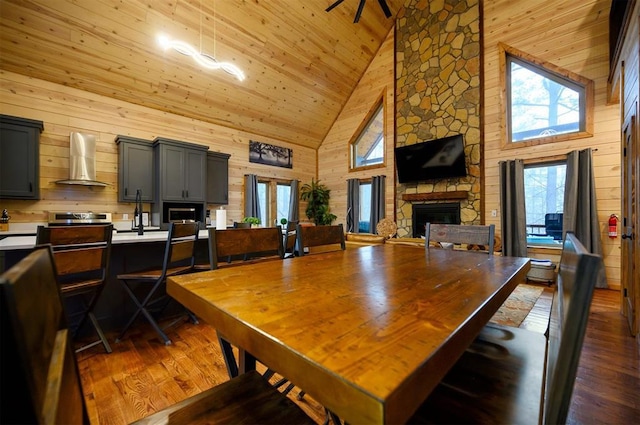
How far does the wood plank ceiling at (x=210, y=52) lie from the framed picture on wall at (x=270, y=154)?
0.33m

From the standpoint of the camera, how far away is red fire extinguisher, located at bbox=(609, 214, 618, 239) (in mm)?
3828

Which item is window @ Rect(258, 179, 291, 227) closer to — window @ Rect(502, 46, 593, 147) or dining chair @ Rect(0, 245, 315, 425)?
window @ Rect(502, 46, 593, 147)

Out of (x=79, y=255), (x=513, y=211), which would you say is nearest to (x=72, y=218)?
(x=79, y=255)

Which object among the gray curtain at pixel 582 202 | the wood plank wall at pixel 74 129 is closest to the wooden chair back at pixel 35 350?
the wood plank wall at pixel 74 129

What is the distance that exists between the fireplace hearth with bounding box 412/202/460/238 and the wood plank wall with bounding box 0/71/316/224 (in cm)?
485

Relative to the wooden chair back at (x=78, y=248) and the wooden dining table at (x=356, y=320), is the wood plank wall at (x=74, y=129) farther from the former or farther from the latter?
the wooden dining table at (x=356, y=320)

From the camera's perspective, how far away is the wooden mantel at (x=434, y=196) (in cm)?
524

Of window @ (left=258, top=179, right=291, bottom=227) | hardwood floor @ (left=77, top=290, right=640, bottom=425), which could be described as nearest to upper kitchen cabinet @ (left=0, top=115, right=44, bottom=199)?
hardwood floor @ (left=77, top=290, right=640, bottom=425)

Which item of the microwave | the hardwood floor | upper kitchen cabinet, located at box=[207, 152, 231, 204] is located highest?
upper kitchen cabinet, located at box=[207, 152, 231, 204]

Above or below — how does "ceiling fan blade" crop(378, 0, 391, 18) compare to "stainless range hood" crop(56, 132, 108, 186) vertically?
above

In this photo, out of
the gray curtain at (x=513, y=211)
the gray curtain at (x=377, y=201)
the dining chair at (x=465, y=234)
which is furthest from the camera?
the gray curtain at (x=377, y=201)

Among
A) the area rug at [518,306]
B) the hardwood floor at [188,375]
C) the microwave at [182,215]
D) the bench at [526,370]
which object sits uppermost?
the microwave at [182,215]

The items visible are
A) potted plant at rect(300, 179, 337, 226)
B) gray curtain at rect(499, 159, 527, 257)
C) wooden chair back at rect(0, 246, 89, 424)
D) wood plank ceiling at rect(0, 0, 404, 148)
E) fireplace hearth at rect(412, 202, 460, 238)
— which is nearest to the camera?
wooden chair back at rect(0, 246, 89, 424)

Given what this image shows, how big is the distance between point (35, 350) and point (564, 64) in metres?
6.33
